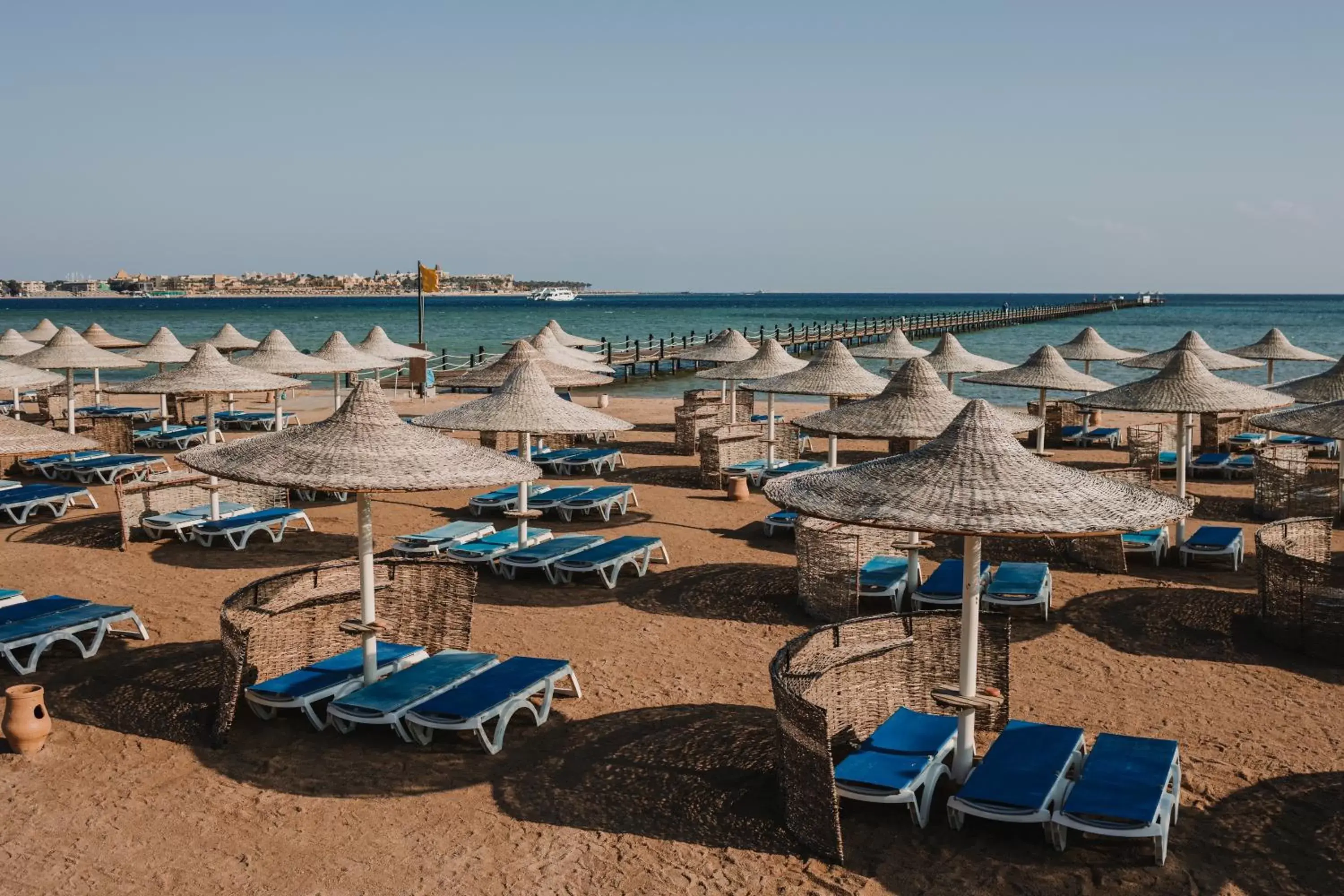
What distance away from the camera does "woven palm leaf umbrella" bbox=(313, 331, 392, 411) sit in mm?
19188

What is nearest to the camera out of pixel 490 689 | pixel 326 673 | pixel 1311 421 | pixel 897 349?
pixel 490 689

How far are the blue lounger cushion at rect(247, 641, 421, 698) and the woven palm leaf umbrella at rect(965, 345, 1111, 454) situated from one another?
39.3ft

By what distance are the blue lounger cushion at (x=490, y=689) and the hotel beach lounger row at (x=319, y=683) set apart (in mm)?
709

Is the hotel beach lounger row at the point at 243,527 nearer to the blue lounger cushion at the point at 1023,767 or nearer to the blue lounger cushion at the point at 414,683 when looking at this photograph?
the blue lounger cushion at the point at 414,683

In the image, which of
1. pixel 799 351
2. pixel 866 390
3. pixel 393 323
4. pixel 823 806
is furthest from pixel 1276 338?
pixel 393 323

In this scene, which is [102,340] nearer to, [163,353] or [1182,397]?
[163,353]

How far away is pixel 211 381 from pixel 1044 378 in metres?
11.8

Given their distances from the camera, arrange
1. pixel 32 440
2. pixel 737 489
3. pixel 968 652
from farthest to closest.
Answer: pixel 737 489, pixel 32 440, pixel 968 652

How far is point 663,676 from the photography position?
7871 millimetres

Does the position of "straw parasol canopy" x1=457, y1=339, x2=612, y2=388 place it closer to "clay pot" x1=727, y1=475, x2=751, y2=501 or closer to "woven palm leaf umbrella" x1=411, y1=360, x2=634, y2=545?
"clay pot" x1=727, y1=475, x2=751, y2=501

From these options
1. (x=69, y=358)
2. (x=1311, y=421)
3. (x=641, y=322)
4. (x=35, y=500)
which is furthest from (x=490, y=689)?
(x=641, y=322)

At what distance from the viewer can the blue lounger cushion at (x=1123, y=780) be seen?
5168 millimetres

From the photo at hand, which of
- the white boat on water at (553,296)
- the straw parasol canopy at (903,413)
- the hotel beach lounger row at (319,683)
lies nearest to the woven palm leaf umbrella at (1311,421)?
the straw parasol canopy at (903,413)

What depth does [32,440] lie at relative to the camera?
8.77 m
